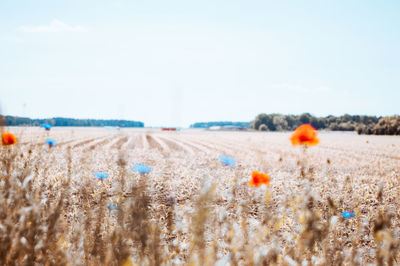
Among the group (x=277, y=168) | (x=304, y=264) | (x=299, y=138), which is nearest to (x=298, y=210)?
(x=304, y=264)

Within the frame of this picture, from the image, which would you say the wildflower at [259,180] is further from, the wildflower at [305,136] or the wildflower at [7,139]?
the wildflower at [7,139]

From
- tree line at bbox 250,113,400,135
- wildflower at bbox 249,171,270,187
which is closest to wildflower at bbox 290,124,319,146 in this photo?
wildflower at bbox 249,171,270,187

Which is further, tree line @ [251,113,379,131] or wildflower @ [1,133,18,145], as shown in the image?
tree line @ [251,113,379,131]

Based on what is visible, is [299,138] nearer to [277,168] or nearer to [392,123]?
[277,168]

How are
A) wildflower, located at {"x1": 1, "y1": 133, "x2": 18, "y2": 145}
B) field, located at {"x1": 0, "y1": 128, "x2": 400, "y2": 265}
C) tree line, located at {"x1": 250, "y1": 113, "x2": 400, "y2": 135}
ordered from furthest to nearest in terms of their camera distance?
tree line, located at {"x1": 250, "y1": 113, "x2": 400, "y2": 135} < wildflower, located at {"x1": 1, "y1": 133, "x2": 18, "y2": 145} < field, located at {"x1": 0, "y1": 128, "x2": 400, "y2": 265}

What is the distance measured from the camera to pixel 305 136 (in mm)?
2254

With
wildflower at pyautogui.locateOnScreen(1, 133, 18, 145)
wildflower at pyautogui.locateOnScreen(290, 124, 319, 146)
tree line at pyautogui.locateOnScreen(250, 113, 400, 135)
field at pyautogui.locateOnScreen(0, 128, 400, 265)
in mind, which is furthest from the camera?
tree line at pyautogui.locateOnScreen(250, 113, 400, 135)

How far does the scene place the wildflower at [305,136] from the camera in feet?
7.35

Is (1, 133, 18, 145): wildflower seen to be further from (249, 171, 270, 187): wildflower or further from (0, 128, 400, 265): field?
(249, 171, 270, 187): wildflower

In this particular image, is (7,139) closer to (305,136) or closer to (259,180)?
(259,180)

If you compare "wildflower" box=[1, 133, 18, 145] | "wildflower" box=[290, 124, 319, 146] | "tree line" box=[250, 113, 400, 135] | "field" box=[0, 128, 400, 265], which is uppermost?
"tree line" box=[250, 113, 400, 135]

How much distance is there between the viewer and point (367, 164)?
1091cm

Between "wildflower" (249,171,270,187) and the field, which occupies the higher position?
"wildflower" (249,171,270,187)

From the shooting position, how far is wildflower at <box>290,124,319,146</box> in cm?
224
